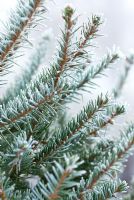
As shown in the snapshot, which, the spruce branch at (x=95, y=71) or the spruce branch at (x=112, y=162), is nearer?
the spruce branch at (x=112, y=162)

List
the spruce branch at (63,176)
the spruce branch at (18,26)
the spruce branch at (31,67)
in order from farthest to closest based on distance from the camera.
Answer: the spruce branch at (31,67) < the spruce branch at (18,26) < the spruce branch at (63,176)

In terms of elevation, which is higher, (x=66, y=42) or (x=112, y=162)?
(x=66, y=42)

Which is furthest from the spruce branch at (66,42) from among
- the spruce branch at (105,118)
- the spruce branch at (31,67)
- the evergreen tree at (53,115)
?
the spruce branch at (31,67)

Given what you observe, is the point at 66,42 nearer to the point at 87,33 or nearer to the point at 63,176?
the point at 87,33

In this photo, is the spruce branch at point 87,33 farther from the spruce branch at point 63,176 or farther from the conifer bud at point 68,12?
the spruce branch at point 63,176

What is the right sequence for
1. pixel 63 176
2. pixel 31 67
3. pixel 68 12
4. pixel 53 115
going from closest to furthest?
1. pixel 63 176
2. pixel 68 12
3. pixel 53 115
4. pixel 31 67

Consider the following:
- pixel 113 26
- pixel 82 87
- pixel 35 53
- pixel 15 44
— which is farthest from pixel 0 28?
pixel 113 26

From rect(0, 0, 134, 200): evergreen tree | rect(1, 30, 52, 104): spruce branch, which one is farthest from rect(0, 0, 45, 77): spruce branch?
rect(1, 30, 52, 104): spruce branch

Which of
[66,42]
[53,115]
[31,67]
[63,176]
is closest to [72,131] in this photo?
[53,115]

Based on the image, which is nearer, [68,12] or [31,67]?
[68,12]
